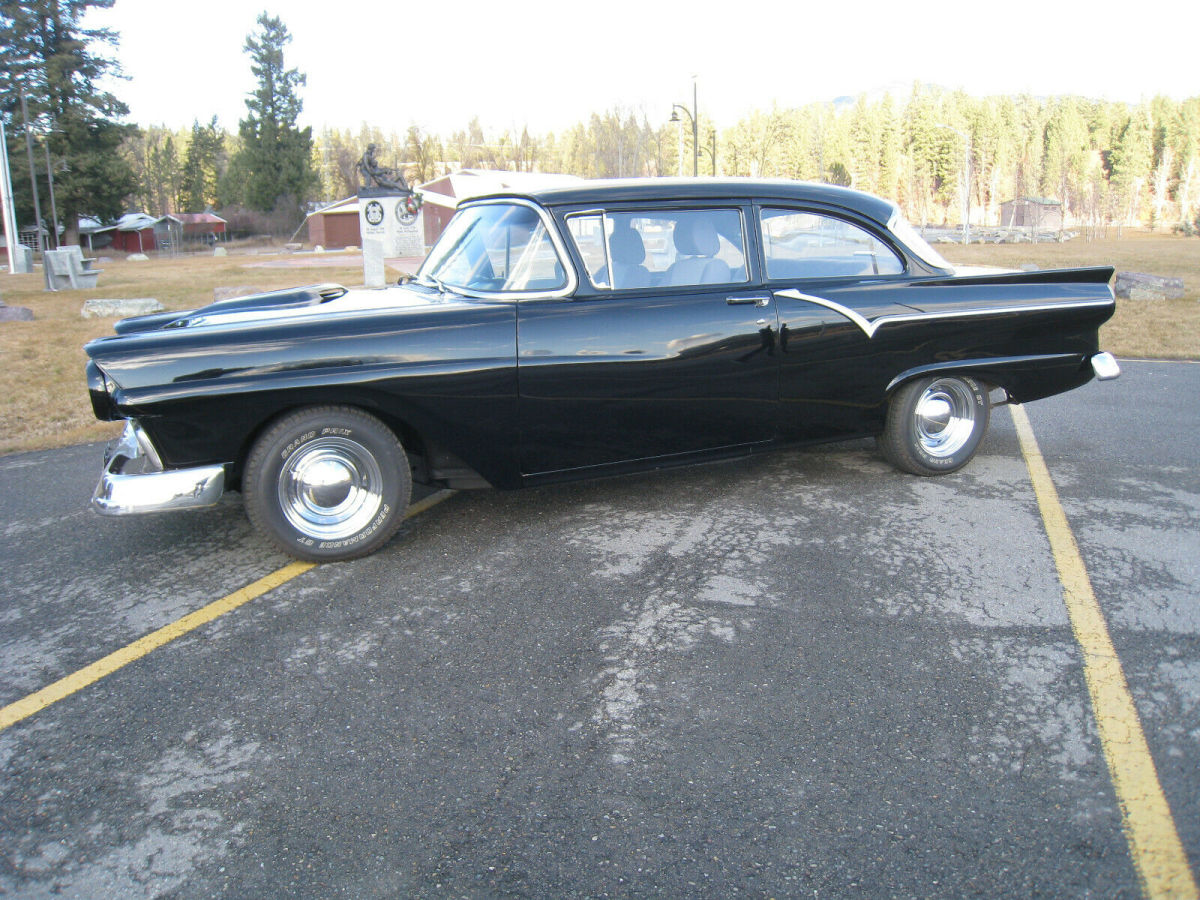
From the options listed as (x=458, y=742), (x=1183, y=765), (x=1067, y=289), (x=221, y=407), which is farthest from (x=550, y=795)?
(x=1067, y=289)

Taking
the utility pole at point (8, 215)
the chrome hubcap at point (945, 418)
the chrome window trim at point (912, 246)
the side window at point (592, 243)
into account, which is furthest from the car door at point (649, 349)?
the utility pole at point (8, 215)

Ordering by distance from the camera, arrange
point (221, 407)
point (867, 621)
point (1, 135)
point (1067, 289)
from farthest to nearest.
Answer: point (1, 135)
point (1067, 289)
point (221, 407)
point (867, 621)

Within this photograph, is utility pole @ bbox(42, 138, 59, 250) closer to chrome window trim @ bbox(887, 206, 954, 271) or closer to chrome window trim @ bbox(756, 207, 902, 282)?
chrome window trim @ bbox(756, 207, 902, 282)

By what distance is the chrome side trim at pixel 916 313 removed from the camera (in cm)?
458

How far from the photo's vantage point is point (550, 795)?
7.95 ft

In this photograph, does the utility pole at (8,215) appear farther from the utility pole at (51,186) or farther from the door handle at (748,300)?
the door handle at (748,300)

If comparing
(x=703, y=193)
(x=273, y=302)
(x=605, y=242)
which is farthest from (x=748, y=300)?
(x=273, y=302)

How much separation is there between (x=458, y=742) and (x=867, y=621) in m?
1.59

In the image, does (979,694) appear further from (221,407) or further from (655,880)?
(221,407)

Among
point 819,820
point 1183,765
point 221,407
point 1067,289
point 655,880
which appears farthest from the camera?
point 1067,289

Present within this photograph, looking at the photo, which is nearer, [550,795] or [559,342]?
[550,795]

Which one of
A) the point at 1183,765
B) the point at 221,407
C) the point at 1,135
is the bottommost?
the point at 1183,765

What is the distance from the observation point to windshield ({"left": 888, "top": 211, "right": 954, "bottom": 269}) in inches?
195

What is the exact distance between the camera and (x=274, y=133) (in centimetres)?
7106
